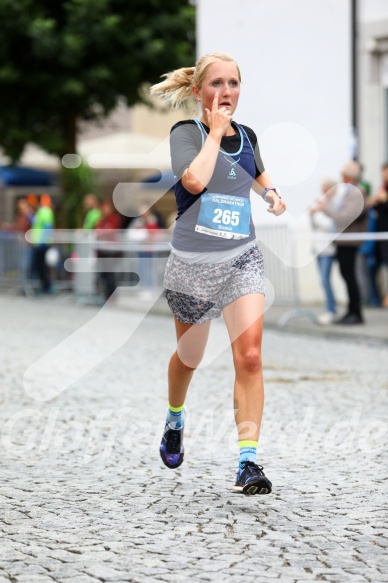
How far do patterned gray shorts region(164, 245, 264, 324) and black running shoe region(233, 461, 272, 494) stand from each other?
0.66 meters

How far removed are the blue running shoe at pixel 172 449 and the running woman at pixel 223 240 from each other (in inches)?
17.4

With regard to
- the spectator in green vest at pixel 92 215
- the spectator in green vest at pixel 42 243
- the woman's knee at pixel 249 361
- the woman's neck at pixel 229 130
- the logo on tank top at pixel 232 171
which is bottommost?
the spectator in green vest at pixel 42 243

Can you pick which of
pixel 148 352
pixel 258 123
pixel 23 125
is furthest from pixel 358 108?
pixel 23 125

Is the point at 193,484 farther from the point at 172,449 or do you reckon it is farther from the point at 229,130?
the point at 229,130

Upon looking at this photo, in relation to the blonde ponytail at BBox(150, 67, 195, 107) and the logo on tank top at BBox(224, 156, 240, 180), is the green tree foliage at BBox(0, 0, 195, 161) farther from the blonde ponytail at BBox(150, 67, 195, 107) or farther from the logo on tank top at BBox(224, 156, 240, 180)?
the logo on tank top at BBox(224, 156, 240, 180)

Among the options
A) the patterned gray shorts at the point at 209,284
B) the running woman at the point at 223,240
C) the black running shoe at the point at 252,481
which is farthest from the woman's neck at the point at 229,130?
the black running shoe at the point at 252,481

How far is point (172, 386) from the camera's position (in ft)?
19.2

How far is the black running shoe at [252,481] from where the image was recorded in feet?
17.1

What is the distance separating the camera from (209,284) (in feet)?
18.1

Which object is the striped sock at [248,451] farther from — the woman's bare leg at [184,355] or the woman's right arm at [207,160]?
→ the woman's right arm at [207,160]

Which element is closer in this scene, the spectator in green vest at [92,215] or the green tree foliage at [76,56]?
the spectator in green vest at [92,215]

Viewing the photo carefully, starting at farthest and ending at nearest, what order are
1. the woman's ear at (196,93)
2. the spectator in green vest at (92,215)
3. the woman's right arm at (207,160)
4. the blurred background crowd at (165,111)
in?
the spectator in green vest at (92,215) < the blurred background crowd at (165,111) < the woman's ear at (196,93) < the woman's right arm at (207,160)

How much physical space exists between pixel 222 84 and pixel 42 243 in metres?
17.1

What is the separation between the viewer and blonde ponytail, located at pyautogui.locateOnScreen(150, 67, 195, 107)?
5.63m
